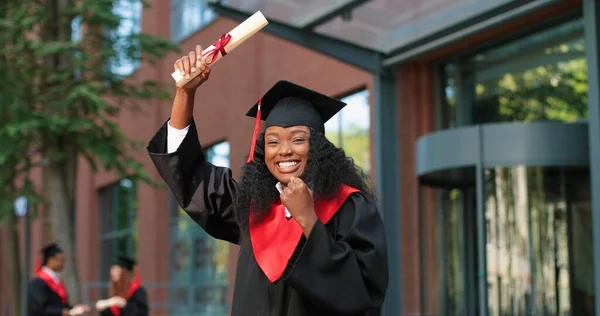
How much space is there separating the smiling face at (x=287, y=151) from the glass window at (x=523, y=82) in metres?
7.24

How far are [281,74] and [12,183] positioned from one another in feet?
13.6

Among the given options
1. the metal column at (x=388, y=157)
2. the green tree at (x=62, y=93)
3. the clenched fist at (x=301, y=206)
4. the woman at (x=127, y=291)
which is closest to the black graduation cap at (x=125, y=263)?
the woman at (x=127, y=291)

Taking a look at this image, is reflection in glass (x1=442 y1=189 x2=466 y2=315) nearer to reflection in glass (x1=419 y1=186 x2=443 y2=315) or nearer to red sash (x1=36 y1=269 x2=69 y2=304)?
reflection in glass (x1=419 y1=186 x2=443 y2=315)

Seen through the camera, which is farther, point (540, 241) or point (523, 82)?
point (523, 82)

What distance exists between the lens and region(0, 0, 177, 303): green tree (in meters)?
13.4

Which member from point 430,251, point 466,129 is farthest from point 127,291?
point 466,129

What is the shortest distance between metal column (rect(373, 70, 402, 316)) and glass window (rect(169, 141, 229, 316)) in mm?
5394

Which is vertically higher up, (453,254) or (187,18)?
(187,18)

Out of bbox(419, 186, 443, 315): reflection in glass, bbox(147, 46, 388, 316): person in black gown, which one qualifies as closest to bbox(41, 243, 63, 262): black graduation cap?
bbox(419, 186, 443, 315): reflection in glass

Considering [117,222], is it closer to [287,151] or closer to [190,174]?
[190,174]

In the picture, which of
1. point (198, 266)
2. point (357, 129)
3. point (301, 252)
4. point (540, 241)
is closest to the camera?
point (301, 252)

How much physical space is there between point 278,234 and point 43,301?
30.1 ft

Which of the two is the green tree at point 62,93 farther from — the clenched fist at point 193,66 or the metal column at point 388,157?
the clenched fist at point 193,66

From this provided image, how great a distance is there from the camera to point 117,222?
2322 cm
